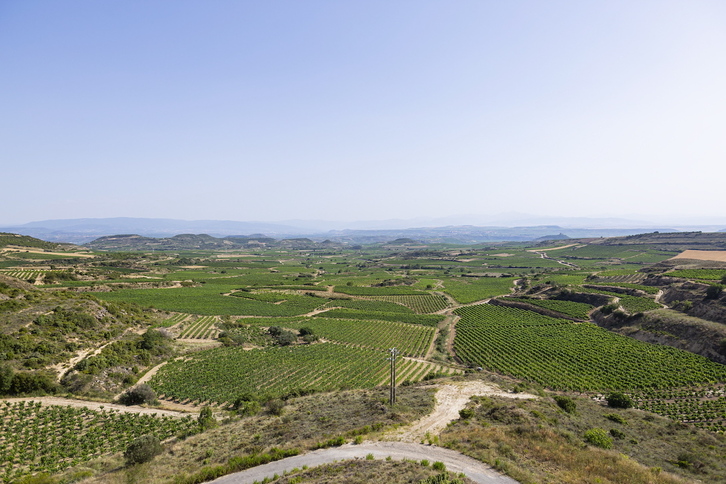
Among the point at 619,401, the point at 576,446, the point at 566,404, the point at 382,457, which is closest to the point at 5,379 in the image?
the point at 382,457

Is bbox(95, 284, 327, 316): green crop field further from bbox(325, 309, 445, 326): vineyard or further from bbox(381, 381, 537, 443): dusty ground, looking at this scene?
bbox(381, 381, 537, 443): dusty ground

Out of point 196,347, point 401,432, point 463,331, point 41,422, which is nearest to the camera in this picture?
point 401,432

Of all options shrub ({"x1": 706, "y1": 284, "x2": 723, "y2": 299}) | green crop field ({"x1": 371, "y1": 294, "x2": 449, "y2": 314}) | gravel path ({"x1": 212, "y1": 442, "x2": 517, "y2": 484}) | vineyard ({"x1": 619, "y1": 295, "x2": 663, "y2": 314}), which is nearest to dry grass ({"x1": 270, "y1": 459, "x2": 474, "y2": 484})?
gravel path ({"x1": 212, "y1": 442, "x2": 517, "y2": 484})

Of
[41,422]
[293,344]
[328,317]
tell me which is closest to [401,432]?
[41,422]

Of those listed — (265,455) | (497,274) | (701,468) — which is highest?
(265,455)

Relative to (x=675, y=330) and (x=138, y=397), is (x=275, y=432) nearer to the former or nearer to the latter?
(x=138, y=397)

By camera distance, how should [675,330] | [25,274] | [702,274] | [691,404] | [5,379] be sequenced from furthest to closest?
[25,274]
[702,274]
[675,330]
[691,404]
[5,379]

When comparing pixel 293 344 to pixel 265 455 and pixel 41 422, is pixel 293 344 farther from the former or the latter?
pixel 265 455
